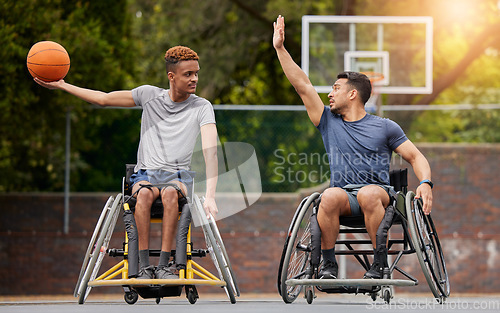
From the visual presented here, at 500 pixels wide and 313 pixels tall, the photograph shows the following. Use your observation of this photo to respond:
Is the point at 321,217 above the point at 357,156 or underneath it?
underneath

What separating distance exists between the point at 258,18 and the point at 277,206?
5640mm

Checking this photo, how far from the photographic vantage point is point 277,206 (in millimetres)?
13062

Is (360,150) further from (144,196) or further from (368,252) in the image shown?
(144,196)

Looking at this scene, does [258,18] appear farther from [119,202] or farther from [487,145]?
[119,202]

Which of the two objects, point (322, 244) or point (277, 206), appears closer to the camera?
point (322, 244)

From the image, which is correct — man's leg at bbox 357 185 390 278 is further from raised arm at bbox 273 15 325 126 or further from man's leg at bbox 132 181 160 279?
man's leg at bbox 132 181 160 279

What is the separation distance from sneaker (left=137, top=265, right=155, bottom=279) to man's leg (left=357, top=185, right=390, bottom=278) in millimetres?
1338

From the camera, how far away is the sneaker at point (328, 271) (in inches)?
219

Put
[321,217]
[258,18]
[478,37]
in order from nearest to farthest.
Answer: [321,217], [478,37], [258,18]

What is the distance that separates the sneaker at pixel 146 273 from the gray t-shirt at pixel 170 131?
0.69 m

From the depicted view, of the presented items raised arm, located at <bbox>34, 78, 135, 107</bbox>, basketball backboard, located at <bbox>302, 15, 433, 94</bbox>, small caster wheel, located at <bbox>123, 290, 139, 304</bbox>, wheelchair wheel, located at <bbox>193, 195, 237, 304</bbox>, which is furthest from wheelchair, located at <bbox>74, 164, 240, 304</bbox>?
basketball backboard, located at <bbox>302, 15, 433, 94</bbox>

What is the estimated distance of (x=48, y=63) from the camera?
612 cm

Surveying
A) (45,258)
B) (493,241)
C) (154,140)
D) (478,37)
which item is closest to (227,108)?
(45,258)

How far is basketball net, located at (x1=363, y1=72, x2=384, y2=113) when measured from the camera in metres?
12.4
